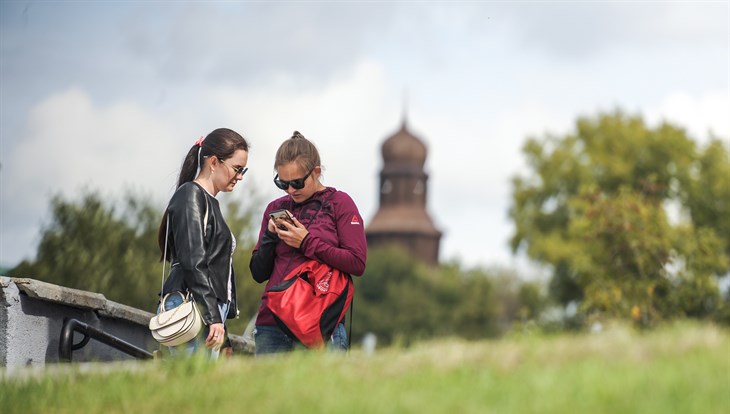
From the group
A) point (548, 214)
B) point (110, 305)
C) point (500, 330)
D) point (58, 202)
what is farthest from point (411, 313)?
point (110, 305)

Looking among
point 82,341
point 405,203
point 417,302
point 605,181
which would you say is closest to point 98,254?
point 605,181

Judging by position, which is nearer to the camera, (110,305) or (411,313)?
(110,305)

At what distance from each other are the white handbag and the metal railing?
895mm

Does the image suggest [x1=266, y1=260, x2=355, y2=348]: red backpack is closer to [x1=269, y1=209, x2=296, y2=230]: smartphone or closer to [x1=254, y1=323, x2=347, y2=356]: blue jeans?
[x1=254, y1=323, x2=347, y2=356]: blue jeans

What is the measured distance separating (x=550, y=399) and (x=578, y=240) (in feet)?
129

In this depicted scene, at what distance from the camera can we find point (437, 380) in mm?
4801

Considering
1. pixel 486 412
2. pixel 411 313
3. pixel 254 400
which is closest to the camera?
pixel 486 412

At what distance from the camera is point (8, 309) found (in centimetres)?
736

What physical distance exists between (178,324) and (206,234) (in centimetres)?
51

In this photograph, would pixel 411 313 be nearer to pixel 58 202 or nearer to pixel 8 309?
pixel 58 202

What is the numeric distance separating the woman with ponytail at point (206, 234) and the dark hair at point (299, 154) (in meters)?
0.21

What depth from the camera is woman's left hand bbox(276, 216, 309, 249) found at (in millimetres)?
6480

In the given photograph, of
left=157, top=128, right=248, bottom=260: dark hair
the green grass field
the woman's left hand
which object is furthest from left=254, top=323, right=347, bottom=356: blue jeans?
the green grass field

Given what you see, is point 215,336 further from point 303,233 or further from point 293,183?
point 293,183
